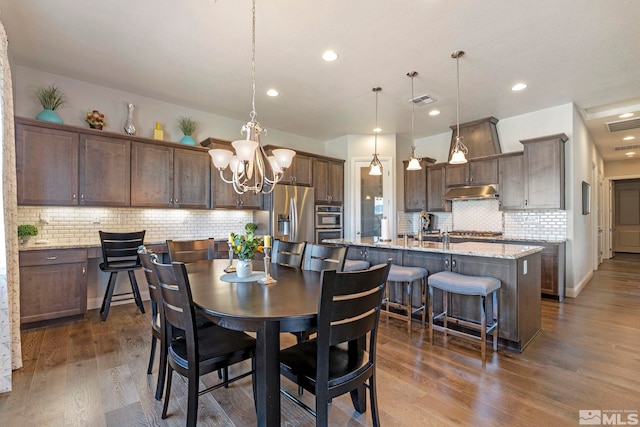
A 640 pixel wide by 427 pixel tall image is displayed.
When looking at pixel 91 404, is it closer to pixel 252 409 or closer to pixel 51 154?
pixel 252 409

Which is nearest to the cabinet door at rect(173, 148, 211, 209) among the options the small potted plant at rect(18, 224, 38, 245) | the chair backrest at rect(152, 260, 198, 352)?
the small potted plant at rect(18, 224, 38, 245)

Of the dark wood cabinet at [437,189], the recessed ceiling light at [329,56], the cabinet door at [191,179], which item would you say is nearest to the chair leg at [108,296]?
the cabinet door at [191,179]

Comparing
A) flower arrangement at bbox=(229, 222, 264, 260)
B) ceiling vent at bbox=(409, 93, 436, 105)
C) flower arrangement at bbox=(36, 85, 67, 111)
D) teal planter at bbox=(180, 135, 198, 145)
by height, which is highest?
ceiling vent at bbox=(409, 93, 436, 105)

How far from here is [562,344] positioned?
2834mm

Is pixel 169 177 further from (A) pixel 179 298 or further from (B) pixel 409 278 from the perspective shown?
(B) pixel 409 278

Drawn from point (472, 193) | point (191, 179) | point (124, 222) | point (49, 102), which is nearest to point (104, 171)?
point (124, 222)

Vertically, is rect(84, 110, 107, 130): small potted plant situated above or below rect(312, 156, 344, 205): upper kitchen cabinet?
above

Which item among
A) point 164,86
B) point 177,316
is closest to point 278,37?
point 164,86

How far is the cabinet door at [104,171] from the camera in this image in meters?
3.66

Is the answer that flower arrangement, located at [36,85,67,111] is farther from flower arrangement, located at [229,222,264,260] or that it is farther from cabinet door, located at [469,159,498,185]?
cabinet door, located at [469,159,498,185]

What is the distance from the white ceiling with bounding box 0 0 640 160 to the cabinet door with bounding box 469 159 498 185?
3.17 feet

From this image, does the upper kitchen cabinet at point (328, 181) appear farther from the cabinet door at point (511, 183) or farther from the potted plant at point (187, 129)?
the cabinet door at point (511, 183)

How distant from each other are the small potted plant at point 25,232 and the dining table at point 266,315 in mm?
2762

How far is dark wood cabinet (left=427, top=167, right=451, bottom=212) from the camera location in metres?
5.88
